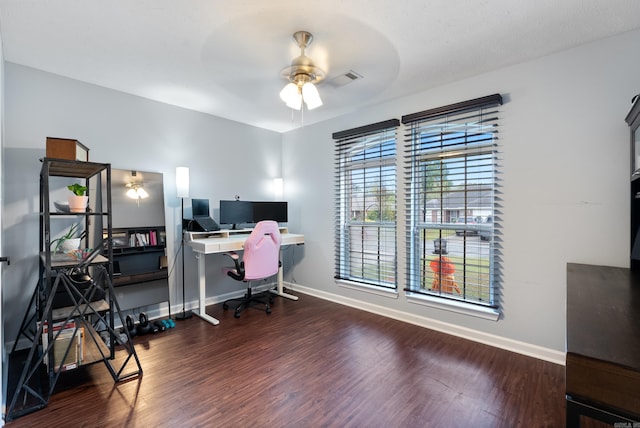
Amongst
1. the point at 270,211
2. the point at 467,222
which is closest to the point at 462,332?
the point at 467,222

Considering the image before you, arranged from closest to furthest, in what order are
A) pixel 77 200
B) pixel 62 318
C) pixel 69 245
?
pixel 62 318
pixel 77 200
pixel 69 245

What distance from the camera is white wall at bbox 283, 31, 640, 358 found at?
217 cm

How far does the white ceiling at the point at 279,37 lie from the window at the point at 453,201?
0.44 meters

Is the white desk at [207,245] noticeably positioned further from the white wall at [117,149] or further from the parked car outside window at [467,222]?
the parked car outside window at [467,222]

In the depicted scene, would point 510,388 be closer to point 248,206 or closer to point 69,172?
point 248,206

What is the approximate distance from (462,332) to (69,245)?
3488 mm

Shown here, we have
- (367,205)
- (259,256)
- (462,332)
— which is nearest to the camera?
(462,332)

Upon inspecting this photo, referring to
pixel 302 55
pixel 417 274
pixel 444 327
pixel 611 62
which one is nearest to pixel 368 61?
pixel 302 55

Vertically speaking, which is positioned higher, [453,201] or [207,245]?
[453,201]

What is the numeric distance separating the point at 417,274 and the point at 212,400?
227cm

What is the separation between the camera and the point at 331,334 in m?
2.99

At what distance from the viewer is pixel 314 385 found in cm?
212

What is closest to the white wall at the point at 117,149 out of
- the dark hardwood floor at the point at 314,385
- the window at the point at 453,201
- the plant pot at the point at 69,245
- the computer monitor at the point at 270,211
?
the computer monitor at the point at 270,211

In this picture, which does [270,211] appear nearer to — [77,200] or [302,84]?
[302,84]
